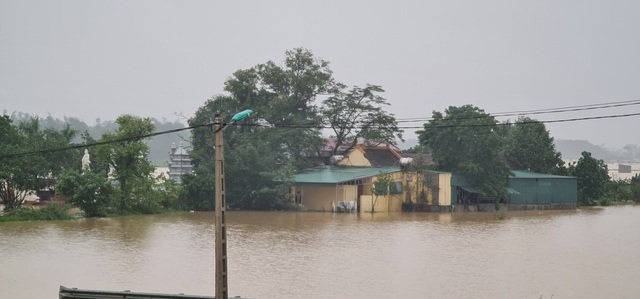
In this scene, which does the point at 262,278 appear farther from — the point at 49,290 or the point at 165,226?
the point at 165,226

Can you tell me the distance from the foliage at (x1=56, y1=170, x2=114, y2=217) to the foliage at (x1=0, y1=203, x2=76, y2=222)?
1.51 ft

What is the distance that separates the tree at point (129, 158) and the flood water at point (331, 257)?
5.07 ft

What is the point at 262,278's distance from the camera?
16.6 meters

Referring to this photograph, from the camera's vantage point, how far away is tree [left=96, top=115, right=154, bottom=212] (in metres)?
30.8

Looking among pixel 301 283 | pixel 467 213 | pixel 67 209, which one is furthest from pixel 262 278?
pixel 467 213

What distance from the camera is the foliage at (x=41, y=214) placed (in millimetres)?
27969

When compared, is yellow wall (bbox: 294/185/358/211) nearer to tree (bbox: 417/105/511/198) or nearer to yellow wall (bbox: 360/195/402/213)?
yellow wall (bbox: 360/195/402/213)

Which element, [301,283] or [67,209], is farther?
[67,209]

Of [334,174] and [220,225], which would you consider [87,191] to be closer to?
[334,174]

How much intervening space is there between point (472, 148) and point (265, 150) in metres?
9.84

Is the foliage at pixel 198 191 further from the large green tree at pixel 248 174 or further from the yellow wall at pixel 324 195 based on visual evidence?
the yellow wall at pixel 324 195

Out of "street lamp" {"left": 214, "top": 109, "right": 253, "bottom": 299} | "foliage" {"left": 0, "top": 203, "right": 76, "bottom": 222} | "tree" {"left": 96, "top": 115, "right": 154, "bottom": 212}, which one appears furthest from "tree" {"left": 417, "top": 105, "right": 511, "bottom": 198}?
"street lamp" {"left": 214, "top": 109, "right": 253, "bottom": 299}

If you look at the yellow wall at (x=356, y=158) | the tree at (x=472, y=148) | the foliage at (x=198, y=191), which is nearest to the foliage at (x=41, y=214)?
the foliage at (x=198, y=191)

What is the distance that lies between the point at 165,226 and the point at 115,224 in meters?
1.82
